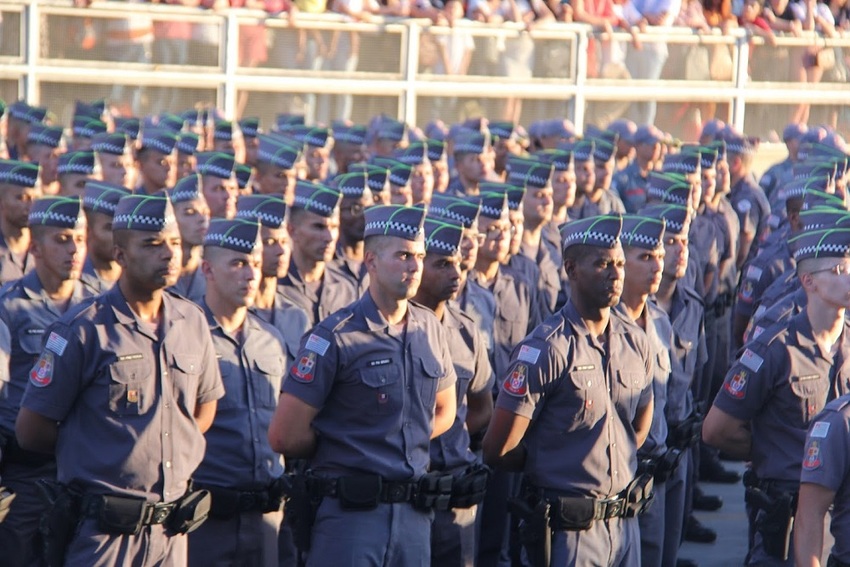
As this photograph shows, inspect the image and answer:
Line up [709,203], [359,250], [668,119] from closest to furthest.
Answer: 1. [359,250]
2. [709,203]
3. [668,119]

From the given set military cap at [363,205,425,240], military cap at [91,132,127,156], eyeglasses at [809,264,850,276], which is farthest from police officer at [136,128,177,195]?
eyeglasses at [809,264,850,276]

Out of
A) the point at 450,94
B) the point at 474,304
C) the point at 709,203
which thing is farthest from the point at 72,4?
the point at 474,304

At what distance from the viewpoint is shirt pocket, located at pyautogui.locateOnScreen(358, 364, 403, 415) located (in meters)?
6.60

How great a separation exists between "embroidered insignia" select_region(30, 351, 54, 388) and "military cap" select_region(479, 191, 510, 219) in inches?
151

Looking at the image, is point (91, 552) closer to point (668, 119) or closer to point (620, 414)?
point (620, 414)

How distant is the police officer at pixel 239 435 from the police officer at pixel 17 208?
190cm

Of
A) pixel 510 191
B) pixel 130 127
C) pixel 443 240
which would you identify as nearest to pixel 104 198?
pixel 443 240

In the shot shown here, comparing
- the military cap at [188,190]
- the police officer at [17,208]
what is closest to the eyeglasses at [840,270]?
the military cap at [188,190]

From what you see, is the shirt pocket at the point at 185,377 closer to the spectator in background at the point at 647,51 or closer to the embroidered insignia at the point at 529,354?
the embroidered insignia at the point at 529,354

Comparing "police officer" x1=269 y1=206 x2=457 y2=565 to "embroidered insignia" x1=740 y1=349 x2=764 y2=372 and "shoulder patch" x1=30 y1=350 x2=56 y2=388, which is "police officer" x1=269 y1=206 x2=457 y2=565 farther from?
"embroidered insignia" x1=740 y1=349 x2=764 y2=372

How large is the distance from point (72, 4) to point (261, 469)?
9622mm

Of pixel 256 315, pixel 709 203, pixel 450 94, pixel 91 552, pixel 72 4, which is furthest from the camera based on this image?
pixel 450 94

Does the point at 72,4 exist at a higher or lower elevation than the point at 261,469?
higher

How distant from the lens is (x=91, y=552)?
6121 mm
